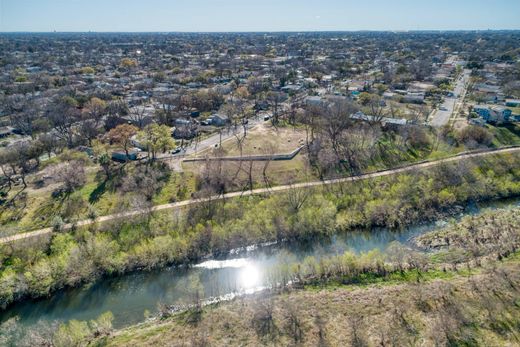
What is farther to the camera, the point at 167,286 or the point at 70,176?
the point at 70,176

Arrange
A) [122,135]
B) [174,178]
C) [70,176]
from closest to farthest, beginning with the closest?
[70,176] < [174,178] < [122,135]

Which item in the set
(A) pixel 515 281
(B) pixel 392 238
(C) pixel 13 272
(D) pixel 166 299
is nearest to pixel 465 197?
(B) pixel 392 238

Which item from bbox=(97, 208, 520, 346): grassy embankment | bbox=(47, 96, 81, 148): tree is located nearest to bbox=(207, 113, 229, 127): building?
bbox=(47, 96, 81, 148): tree

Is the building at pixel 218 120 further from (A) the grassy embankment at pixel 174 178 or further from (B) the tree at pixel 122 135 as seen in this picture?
(B) the tree at pixel 122 135

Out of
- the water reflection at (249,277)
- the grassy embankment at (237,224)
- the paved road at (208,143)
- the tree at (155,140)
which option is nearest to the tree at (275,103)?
the paved road at (208,143)

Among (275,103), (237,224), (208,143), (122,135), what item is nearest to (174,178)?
(122,135)

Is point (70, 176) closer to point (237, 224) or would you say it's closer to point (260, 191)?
point (237, 224)
